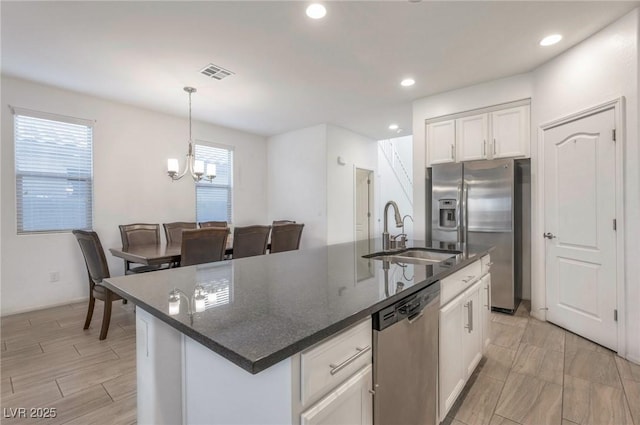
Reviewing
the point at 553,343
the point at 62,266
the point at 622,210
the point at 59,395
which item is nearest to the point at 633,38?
the point at 622,210

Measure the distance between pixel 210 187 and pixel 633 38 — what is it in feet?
18.1

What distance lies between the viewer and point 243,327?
793mm

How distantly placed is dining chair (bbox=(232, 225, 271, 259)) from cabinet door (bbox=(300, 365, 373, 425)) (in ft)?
7.94

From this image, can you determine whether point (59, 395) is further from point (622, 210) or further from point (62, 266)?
point (622, 210)

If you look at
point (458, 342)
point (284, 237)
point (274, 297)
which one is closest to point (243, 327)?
point (274, 297)

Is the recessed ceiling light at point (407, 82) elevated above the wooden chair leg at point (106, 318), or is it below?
above

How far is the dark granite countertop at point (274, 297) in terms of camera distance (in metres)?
0.71

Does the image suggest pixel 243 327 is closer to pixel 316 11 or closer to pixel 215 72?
pixel 316 11

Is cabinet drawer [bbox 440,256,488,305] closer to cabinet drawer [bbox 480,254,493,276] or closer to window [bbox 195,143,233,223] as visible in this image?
cabinet drawer [bbox 480,254,493,276]

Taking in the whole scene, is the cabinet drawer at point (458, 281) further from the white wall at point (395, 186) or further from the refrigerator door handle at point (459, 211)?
the white wall at point (395, 186)

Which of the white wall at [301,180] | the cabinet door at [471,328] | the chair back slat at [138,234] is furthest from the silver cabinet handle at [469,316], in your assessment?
the chair back slat at [138,234]

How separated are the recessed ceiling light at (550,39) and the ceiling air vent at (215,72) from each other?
3.17 m

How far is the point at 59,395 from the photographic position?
1.90 meters

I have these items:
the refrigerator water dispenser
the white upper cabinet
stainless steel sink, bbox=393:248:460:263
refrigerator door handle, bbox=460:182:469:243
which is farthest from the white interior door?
stainless steel sink, bbox=393:248:460:263
